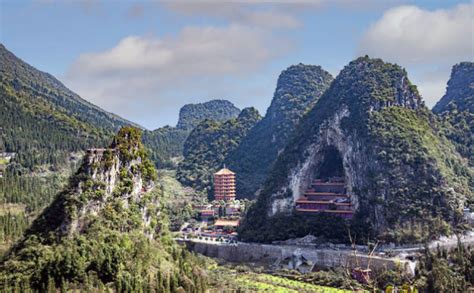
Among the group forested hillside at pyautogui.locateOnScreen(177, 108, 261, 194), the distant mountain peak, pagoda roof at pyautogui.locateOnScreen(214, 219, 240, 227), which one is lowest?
pagoda roof at pyautogui.locateOnScreen(214, 219, 240, 227)

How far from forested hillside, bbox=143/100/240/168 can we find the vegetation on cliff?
227ft

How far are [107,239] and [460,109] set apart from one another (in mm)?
65257

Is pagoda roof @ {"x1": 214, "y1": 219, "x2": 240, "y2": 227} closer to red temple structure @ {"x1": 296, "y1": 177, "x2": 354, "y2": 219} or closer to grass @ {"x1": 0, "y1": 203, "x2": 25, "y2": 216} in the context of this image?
red temple structure @ {"x1": 296, "y1": 177, "x2": 354, "y2": 219}

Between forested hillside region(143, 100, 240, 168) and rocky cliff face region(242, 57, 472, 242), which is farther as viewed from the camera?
forested hillside region(143, 100, 240, 168)

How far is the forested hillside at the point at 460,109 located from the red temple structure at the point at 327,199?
20800 millimetres

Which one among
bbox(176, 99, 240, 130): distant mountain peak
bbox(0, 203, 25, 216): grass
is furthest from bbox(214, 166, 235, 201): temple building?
bbox(176, 99, 240, 130): distant mountain peak

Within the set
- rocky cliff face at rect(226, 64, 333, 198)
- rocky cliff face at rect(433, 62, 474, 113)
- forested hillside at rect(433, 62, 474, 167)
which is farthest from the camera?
rocky cliff face at rect(226, 64, 333, 198)

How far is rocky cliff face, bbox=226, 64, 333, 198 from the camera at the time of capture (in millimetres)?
97375

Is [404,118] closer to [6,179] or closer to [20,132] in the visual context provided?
[6,179]

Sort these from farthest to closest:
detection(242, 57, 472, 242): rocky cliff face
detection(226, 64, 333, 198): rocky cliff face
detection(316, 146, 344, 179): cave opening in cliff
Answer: detection(226, 64, 333, 198): rocky cliff face, detection(316, 146, 344, 179): cave opening in cliff, detection(242, 57, 472, 242): rocky cliff face

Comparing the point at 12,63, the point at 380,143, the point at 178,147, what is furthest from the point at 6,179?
the point at 12,63

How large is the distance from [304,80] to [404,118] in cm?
4564

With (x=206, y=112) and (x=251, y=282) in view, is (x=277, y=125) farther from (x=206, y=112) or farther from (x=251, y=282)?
(x=206, y=112)

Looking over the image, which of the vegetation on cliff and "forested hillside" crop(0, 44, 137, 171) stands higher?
"forested hillside" crop(0, 44, 137, 171)
